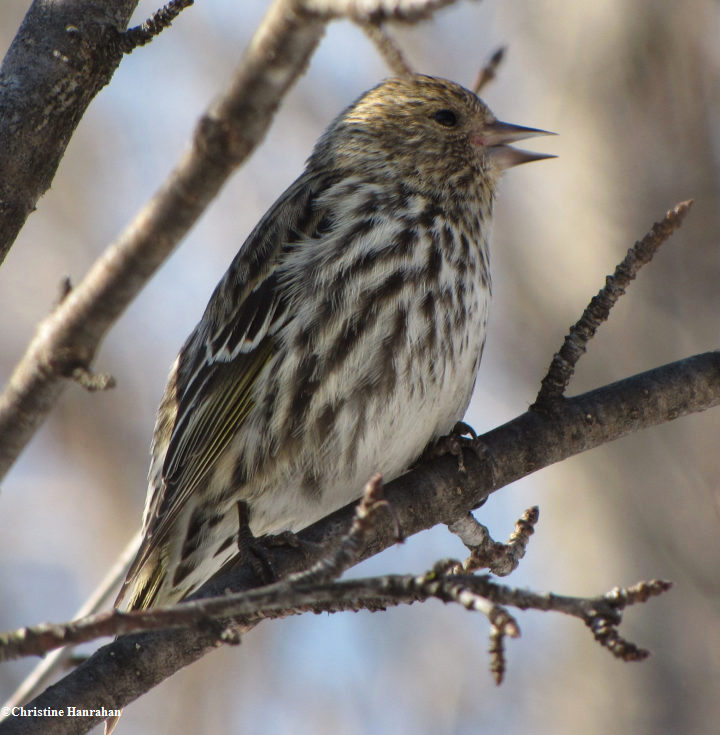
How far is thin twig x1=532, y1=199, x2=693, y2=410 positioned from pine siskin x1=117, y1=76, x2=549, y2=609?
19.9 inches

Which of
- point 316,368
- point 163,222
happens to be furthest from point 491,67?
point 163,222

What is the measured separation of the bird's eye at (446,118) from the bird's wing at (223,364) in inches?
27.5

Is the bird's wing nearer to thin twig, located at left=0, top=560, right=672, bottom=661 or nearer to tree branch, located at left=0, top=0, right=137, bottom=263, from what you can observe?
tree branch, located at left=0, top=0, right=137, bottom=263

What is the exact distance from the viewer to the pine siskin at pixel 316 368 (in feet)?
12.4

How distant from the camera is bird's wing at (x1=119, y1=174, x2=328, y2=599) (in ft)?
12.8

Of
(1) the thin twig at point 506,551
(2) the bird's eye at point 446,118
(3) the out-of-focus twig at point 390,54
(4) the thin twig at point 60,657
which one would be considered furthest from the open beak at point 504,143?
(4) the thin twig at point 60,657

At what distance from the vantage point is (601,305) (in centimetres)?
326

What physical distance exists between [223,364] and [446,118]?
5.32 feet

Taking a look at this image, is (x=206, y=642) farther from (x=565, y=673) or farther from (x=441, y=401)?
(x=565, y=673)

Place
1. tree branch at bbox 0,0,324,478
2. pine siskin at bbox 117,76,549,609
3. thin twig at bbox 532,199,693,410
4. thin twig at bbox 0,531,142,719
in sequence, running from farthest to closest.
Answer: pine siskin at bbox 117,76,549,609, thin twig at bbox 0,531,142,719, thin twig at bbox 532,199,693,410, tree branch at bbox 0,0,324,478

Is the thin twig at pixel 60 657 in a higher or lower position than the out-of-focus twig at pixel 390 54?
lower

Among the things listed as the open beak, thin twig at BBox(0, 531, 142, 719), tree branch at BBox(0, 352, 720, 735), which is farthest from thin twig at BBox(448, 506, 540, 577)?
the open beak

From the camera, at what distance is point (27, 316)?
8.66 meters

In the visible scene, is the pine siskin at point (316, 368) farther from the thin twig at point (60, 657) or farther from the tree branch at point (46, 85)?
the tree branch at point (46, 85)
